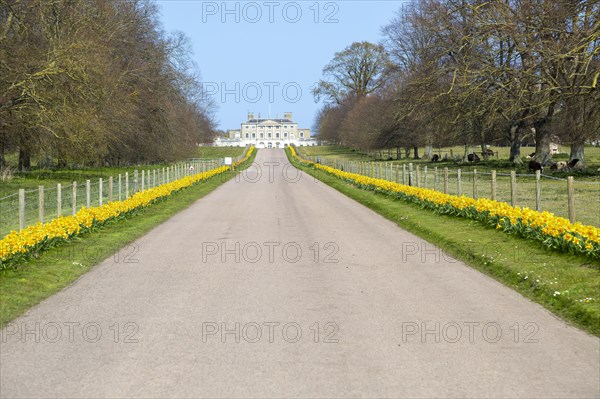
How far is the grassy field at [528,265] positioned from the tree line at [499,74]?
11152 millimetres

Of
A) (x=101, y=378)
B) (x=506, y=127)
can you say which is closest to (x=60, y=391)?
(x=101, y=378)

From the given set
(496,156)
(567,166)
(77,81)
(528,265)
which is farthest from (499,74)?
(496,156)

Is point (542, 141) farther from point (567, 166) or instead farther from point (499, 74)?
point (499, 74)

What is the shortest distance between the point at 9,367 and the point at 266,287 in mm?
4567

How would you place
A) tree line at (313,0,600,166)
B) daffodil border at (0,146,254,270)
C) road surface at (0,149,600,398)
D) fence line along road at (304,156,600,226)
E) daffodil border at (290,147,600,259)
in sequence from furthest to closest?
1. tree line at (313,0,600,166)
2. fence line along road at (304,156,600,226)
3. daffodil border at (0,146,254,270)
4. daffodil border at (290,147,600,259)
5. road surface at (0,149,600,398)

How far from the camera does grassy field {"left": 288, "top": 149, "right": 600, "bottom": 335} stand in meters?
8.95

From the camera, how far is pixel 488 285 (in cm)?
1062

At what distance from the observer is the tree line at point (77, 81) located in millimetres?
34844

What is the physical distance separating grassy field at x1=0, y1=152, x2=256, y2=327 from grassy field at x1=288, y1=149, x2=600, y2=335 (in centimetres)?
685

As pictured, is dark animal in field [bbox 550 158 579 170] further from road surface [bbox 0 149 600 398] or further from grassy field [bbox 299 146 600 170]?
road surface [bbox 0 149 600 398]

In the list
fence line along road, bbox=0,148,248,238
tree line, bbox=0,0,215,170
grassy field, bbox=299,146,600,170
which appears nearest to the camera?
fence line along road, bbox=0,148,248,238

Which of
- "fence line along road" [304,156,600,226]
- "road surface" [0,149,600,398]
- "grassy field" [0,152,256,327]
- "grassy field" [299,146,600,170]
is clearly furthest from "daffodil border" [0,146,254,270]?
"grassy field" [299,146,600,170]

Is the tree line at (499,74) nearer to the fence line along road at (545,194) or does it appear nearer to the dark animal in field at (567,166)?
the dark animal in field at (567,166)

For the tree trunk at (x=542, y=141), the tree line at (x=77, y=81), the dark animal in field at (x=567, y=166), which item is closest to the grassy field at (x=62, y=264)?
the tree line at (x=77, y=81)
